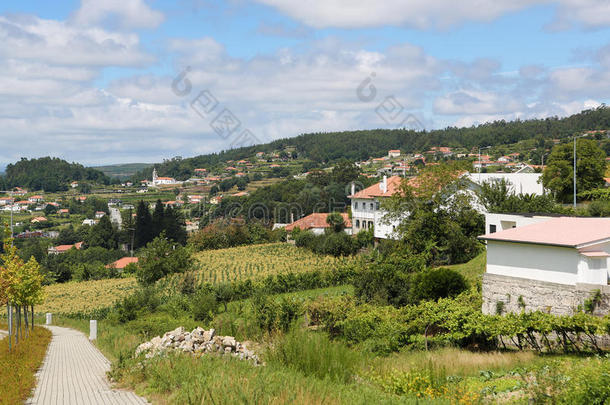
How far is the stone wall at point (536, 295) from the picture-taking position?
584 inches

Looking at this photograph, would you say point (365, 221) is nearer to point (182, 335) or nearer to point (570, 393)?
point (182, 335)

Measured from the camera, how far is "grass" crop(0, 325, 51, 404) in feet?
31.4

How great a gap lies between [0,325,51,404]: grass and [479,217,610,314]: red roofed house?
14120mm

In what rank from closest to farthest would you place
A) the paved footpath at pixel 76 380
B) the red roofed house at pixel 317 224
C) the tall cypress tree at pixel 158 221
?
the paved footpath at pixel 76 380, the red roofed house at pixel 317 224, the tall cypress tree at pixel 158 221

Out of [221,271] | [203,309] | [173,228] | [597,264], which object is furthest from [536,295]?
[173,228]

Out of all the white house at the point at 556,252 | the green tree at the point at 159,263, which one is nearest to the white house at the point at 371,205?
the green tree at the point at 159,263

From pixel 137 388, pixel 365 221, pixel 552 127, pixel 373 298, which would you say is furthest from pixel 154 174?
pixel 137 388

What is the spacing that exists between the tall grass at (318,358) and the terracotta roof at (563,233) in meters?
10.1

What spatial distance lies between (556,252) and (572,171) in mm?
31674

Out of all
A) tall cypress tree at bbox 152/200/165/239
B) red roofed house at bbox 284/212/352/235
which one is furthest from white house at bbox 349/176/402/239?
tall cypress tree at bbox 152/200/165/239

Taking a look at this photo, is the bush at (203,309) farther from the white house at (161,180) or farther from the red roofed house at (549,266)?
the white house at (161,180)

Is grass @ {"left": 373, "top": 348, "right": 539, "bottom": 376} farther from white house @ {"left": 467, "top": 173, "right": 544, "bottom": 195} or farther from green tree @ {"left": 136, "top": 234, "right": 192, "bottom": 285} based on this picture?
green tree @ {"left": 136, "top": 234, "right": 192, "bottom": 285}

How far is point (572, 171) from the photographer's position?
44.0 meters

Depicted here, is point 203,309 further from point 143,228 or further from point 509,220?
point 143,228
